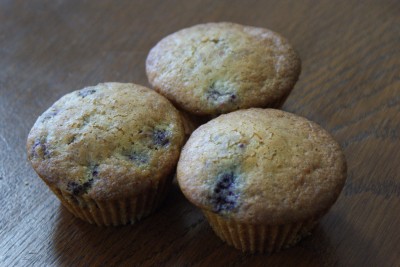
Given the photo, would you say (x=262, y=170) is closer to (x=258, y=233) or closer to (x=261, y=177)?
(x=261, y=177)

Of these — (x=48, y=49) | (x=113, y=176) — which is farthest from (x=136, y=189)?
(x=48, y=49)

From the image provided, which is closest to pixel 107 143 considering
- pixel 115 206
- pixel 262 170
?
pixel 115 206

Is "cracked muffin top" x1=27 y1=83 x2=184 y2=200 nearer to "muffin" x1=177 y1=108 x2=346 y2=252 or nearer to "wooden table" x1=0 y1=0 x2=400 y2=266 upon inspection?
"muffin" x1=177 y1=108 x2=346 y2=252

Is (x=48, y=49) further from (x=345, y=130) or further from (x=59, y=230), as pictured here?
(x=345, y=130)

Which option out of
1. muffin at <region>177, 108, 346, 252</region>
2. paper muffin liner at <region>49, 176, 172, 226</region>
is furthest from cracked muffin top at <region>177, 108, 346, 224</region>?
paper muffin liner at <region>49, 176, 172, 226</region>

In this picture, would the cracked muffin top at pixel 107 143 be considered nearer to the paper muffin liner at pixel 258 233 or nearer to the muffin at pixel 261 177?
the muffin at pixel 261 177

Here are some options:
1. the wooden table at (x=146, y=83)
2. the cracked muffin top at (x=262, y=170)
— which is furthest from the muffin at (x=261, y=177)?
the wooden table at (x=146, y=83)
